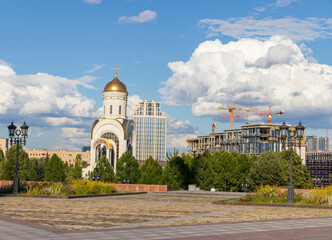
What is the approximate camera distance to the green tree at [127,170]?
64.1 meters

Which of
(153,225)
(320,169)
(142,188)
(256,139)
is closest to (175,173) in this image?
(142,188)

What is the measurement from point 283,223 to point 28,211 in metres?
9.62

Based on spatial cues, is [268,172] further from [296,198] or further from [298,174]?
[296,198]

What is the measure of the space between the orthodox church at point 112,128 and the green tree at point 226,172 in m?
23.3

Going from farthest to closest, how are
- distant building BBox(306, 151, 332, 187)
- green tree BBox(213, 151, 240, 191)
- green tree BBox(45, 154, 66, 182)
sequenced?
1. distant building BBox(306, 151, 332, 187)
2. green tree BBox(45, 154, 66, 182)
3. green tree BBox(213, 151, 240, 191)

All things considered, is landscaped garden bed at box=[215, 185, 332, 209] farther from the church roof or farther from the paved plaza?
the church roof

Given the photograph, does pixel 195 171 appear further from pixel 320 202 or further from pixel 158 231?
pixel 158 231

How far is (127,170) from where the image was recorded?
6425 cm

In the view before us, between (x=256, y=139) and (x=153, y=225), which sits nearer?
(x=153, y=225)

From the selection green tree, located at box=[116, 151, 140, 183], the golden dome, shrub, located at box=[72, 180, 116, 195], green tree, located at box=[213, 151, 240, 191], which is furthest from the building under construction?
shrub, located at box=[72, 180, 116, 195]

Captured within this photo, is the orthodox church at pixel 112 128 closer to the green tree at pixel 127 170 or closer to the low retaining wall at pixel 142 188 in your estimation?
the green tree at pixel 127 170

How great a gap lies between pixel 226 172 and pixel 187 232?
50.7 metres

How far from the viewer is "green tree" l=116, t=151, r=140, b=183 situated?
64125mm

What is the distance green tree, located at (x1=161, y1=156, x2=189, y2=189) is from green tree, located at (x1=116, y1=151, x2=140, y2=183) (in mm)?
5515
